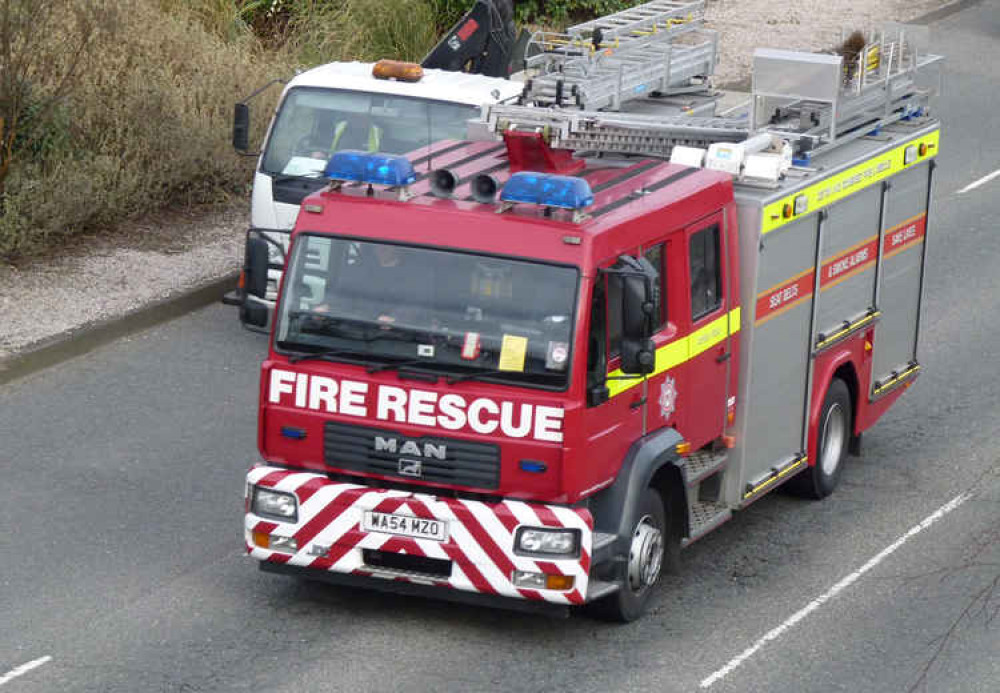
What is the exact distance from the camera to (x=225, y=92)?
63.7ft

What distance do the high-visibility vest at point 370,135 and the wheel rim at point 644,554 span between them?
581 centimetres

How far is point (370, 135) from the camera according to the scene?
1545 centimetres

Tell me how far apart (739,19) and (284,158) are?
14726 mm

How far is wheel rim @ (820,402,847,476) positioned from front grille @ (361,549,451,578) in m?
3.66

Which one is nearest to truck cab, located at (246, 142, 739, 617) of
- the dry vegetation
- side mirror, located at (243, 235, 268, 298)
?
side mirror, located at (243, 235, 268, 298)

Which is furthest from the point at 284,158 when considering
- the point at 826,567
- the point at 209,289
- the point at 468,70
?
the point at 826,567

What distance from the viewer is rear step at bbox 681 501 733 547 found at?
1102 cm

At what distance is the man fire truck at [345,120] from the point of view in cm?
1541

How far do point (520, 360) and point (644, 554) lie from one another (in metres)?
1.45

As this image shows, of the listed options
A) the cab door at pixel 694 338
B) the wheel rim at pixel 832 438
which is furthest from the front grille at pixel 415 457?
the wheel rim at pixel 832 438

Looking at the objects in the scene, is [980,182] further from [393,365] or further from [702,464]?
[393,365]

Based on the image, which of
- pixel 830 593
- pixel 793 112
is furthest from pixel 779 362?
pixel 793 112

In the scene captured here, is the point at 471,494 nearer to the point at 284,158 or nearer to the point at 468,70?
the point at 284,158

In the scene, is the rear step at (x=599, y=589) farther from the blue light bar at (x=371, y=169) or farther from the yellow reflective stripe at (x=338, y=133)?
the yellow reflective stripe at (x=338, y=133)
